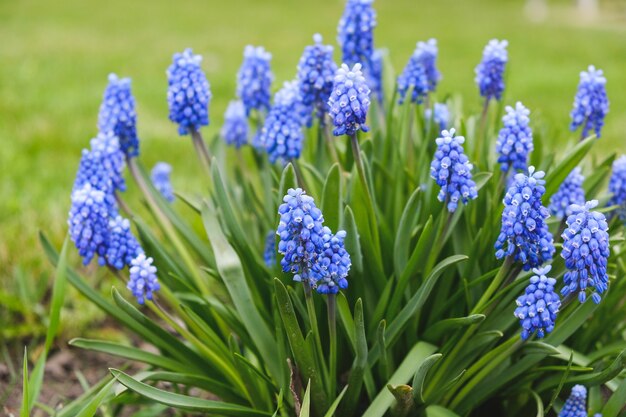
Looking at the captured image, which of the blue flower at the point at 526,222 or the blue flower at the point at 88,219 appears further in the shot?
the blue flower at the point at 88,219

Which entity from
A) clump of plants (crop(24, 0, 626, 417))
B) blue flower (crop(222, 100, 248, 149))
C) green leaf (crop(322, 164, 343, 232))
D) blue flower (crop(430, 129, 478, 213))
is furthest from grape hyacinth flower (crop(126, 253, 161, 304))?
blue flower (crop(222, 100, 248, 149))

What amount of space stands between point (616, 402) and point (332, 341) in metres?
1.02

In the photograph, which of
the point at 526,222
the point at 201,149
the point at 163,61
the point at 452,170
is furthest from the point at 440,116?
the point at 163,61

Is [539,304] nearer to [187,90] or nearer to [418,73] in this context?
[418,73]

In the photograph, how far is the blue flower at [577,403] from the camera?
2.60 m

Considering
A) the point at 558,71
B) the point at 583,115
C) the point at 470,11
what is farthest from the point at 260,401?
the point at 470,11

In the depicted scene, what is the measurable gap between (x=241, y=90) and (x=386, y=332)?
1.40 metres

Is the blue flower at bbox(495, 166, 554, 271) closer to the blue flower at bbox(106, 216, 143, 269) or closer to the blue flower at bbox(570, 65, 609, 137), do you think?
the blue flower at bbox(570, 65, 609, 137)

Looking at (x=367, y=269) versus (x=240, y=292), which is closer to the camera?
(x=240, y=292)

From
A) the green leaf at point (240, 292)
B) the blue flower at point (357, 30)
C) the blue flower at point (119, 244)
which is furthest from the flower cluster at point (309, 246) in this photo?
the blue flower at point (357, 30)

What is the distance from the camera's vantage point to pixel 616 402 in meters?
2.68

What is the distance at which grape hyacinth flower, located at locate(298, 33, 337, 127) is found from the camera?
3.04 m

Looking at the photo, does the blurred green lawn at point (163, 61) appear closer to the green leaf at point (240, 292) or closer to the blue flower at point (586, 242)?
the blue flower at point (586, 242)

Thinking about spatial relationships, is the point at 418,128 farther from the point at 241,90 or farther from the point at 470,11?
the point at 470,11
